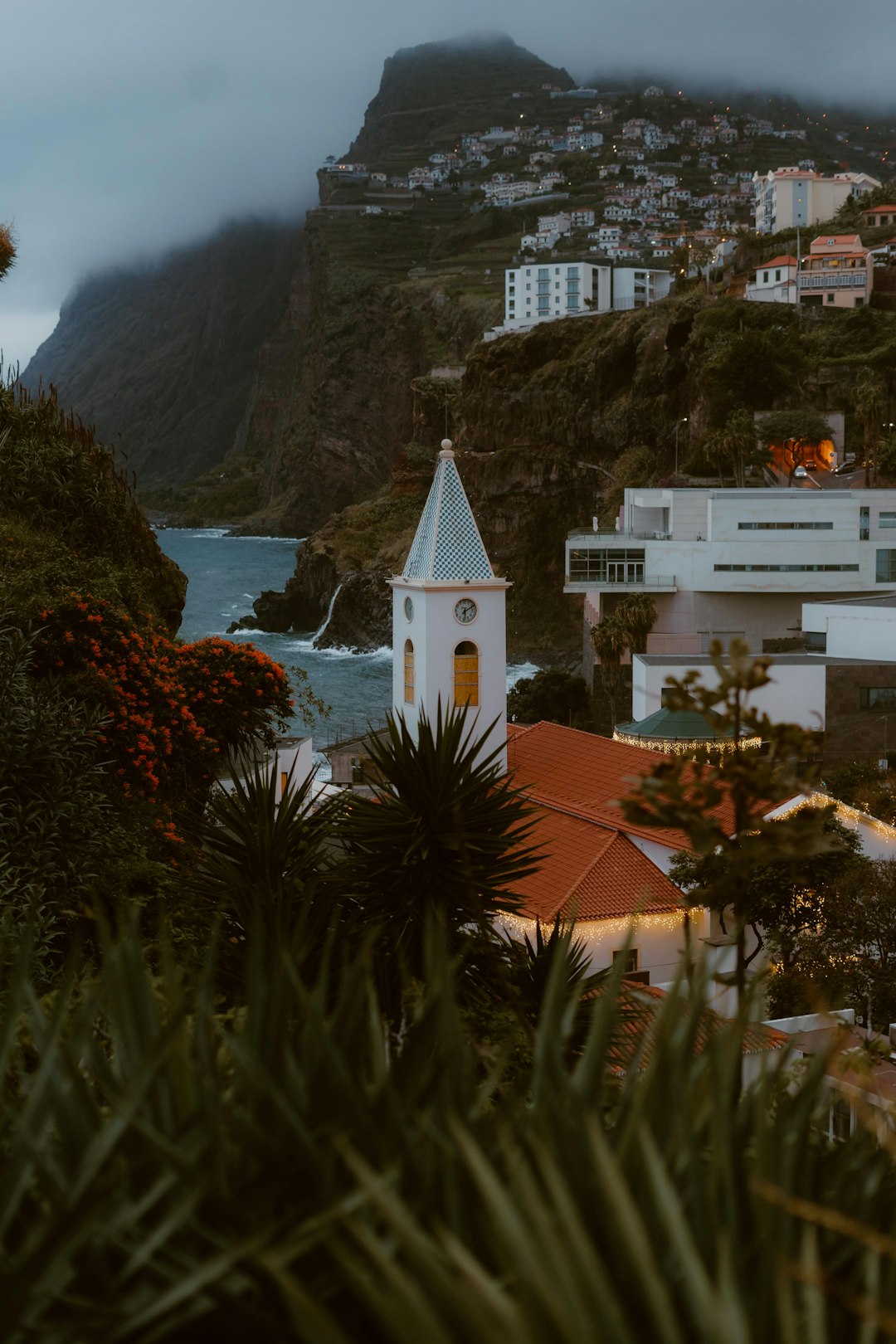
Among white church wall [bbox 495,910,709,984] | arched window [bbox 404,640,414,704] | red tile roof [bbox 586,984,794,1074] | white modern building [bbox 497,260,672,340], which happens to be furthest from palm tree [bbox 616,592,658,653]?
white modern building [bbox 497,260,672,340]

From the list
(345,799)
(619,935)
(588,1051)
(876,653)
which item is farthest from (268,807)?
(876,653)

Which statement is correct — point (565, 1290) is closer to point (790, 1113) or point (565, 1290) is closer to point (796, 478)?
point (790, 1113)

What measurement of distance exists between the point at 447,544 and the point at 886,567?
31.5 metres

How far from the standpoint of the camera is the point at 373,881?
829 cm

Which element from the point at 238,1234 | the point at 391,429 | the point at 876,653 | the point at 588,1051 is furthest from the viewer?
the point at 391,429

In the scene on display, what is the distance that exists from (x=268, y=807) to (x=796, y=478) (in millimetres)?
59641

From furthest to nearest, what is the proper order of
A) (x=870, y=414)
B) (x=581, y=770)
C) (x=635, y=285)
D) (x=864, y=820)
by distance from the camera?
1. (x=635, y=285)
2. (x=870, y=414)
3. (x=581, y=770)
4. (x=864, y=820)

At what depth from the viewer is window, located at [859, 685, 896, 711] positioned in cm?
3081

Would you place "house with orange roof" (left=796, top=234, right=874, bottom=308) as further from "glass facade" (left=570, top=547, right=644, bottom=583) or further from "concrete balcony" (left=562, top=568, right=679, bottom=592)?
"concrete balcony" (left=562, top=568, right=679, bottom=592)

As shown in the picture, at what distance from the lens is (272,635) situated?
100 m

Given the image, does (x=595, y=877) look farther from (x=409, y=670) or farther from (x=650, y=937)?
(x=409, y=670)

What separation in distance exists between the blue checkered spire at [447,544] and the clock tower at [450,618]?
1 centimetres

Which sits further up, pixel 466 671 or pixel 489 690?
pixel 466 671

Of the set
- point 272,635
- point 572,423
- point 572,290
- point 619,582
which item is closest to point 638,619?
point 619,582
